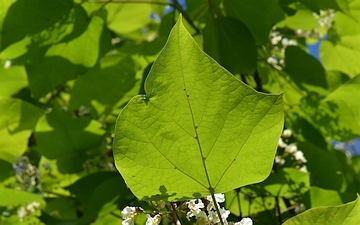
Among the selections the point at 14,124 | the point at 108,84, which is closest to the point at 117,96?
the point at 108,84

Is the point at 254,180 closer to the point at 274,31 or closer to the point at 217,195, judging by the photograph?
the point at 217,195

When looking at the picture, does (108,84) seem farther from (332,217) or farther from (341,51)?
(332,217)

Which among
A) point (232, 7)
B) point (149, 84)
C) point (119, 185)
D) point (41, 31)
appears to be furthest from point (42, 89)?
point (149, 84)

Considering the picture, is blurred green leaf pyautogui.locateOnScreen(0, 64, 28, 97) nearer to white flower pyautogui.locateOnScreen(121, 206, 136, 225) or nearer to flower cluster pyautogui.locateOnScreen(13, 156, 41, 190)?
flower cluster pyautogui.locateOnScreen(13, 156, 41, 190)

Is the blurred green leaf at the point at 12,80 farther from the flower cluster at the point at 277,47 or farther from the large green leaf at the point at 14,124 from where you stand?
the flower cluster at the point at 277,47

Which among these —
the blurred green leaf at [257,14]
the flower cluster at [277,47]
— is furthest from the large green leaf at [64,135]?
the flower cluster at [277,47]
